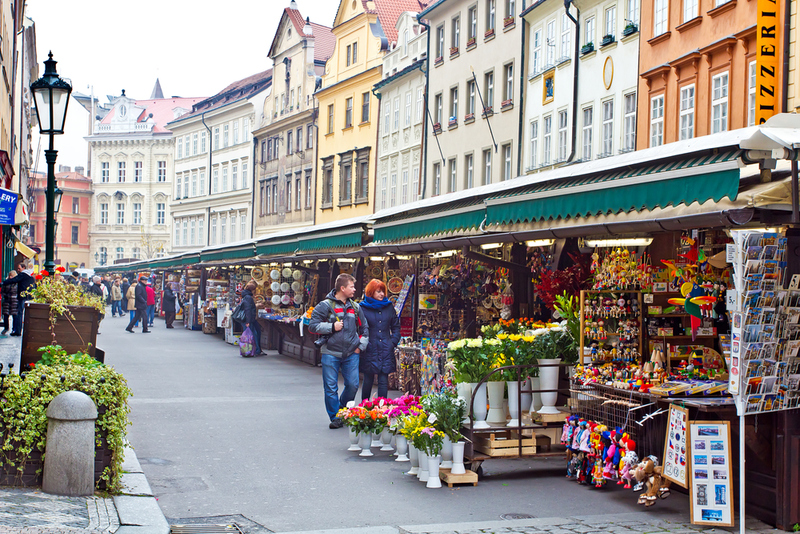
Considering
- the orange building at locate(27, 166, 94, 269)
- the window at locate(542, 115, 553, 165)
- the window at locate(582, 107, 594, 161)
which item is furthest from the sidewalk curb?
the orange building at locate(27, 166, 94, 269)

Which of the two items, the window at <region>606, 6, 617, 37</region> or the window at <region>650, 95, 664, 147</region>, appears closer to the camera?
the window at <region>650, 95, 664, 147</region>

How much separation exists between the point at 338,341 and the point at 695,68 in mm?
14486

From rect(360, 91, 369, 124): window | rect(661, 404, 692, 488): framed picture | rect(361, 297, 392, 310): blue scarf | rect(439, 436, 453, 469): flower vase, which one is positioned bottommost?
rect(439, 436, 453, 469): flower vase

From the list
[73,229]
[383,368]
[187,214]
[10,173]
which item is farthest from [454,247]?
[73,229]

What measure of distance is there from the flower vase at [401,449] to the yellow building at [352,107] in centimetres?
3680

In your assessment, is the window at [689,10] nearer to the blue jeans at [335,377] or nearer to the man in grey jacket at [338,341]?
the man in grey jacket at [338,341]

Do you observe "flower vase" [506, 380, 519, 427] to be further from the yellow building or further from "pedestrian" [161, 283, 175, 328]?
the yellow building

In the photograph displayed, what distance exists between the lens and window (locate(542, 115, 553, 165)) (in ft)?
99.8

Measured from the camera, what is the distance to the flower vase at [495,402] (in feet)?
30.5

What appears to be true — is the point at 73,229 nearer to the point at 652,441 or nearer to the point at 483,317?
the point at 483,317

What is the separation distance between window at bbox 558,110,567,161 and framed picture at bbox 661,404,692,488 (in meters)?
22.4

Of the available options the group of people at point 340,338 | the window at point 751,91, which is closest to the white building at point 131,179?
the window at point 751,91

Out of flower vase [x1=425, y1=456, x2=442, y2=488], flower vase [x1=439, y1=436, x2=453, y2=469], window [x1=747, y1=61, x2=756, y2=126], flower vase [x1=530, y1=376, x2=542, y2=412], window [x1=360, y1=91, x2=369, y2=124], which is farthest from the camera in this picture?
window [x1=360, y1=91, x2=369, y2=124]

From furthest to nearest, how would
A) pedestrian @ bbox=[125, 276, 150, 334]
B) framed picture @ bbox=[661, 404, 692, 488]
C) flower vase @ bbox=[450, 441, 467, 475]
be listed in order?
pedestrian @ bbox=[125, 276, 150, 334], flower vase @ bbox=[450, 441, 467, 475], framed picture @ bbox=[661, 404, 692, 488]
